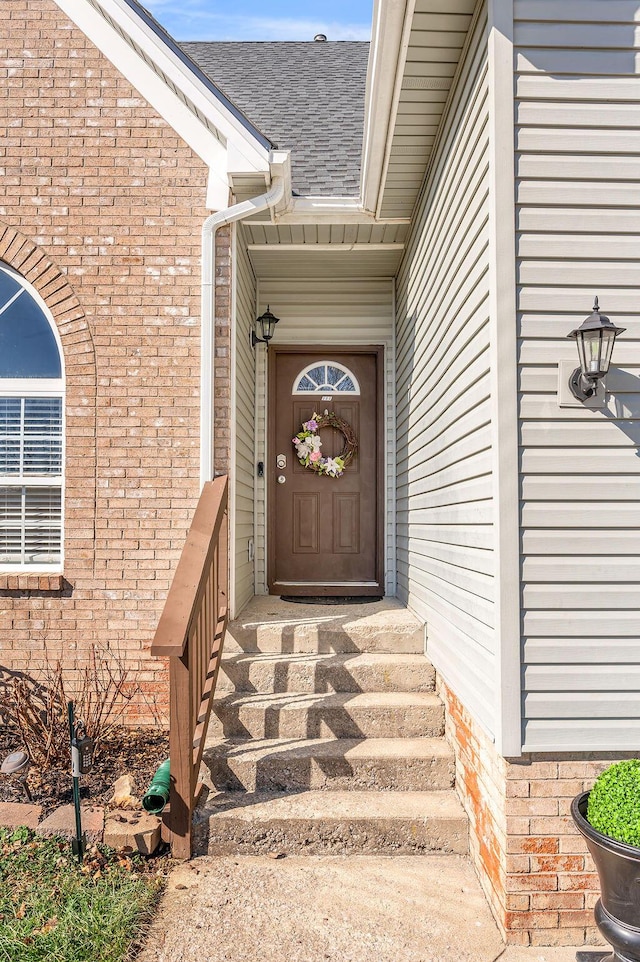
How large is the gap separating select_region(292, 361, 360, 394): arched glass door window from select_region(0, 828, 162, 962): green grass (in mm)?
3995

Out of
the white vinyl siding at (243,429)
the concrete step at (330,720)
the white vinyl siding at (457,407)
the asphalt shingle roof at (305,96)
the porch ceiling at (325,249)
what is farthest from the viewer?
the asphalt shingle roof at (305,96)

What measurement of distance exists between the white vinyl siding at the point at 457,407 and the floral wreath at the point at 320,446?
117 centimetres

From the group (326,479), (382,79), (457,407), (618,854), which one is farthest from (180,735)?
(326,479)

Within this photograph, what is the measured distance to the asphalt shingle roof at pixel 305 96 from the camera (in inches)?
201

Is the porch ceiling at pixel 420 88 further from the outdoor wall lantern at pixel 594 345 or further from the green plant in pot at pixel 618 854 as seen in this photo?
the green plant in pot at pixel 618 854

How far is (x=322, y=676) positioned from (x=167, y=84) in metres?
3.71

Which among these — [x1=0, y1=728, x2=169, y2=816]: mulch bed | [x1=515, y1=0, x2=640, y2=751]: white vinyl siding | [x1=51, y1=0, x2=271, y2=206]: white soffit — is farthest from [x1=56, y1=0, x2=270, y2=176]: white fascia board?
[x1=0, y1=728, x2=169, y2=816]: mulch bed

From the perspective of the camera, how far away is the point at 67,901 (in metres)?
2.62

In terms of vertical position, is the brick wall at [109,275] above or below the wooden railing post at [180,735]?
above

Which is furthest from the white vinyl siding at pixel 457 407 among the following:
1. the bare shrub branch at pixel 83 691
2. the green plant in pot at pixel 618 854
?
the bare shrub branch at pixel 83 691

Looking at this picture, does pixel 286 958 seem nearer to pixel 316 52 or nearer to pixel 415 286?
pixel 415 286

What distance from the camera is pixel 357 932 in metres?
2.55

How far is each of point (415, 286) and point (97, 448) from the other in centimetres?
235

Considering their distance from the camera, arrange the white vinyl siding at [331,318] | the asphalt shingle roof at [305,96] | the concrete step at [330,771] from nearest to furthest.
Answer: the concrete step at [330,771] < the asphalt shingle roof at [305,96] < the white vinyl siding at [331,318]
